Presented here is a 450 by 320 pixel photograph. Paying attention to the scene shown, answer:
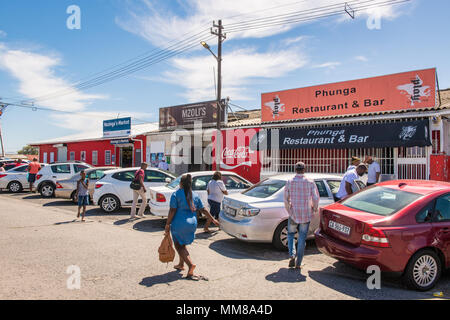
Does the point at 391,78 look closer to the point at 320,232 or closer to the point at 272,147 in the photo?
the point at 272,147

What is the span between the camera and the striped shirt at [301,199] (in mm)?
5539

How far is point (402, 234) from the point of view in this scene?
15.1 ft

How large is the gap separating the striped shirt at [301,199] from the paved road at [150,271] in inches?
33.7

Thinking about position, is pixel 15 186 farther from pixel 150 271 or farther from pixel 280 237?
pixel 280 237

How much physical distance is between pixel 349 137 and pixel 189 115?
1049 cm

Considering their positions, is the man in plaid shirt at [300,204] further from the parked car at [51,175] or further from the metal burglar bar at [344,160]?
the parked car at [51,175]

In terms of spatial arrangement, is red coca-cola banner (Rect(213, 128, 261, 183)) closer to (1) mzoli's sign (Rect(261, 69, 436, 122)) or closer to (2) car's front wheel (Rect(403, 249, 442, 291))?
(1) mzoli's sign (Rect(261, 69, 436, 122))

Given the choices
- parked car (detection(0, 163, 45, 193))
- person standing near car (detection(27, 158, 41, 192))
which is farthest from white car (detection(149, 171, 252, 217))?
parked car (detection(0, 163, 45, 193))

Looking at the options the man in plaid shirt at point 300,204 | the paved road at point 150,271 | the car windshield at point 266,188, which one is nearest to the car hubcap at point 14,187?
the paved road at point 150,271

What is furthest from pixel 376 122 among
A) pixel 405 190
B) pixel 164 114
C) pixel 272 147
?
pixel 164 114

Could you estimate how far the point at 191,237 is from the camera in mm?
5082

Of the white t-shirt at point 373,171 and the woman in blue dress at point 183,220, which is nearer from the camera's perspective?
the woman in blue dress at point 183,220

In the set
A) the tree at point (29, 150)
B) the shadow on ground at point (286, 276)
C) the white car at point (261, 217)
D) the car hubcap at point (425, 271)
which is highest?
the tree at point (29, 150)

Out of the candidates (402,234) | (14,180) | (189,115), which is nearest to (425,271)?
(402,234)
